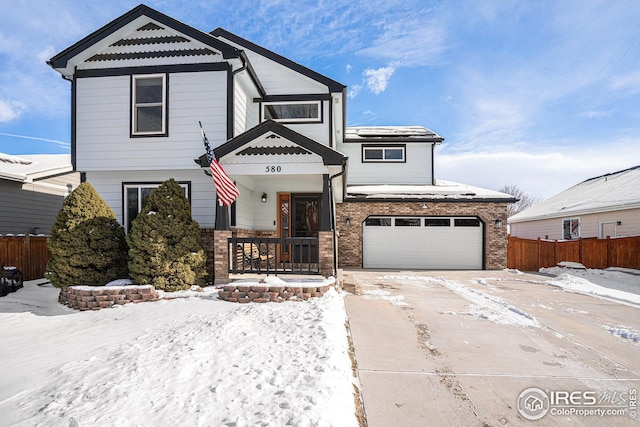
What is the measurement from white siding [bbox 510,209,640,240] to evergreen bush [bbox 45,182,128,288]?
1833 cm

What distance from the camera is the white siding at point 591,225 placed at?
12.5 meters

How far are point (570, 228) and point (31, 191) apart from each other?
25004 millimetres

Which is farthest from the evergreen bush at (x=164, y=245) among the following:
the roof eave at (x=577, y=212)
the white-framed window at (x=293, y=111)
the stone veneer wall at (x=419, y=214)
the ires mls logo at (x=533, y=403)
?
the roof eave at (x=577, y=212)

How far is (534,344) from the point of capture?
173 inches

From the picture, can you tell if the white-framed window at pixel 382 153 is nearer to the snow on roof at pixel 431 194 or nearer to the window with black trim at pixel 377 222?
the snow on roof at pixel 431 194

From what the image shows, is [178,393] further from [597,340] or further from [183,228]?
[597,340]

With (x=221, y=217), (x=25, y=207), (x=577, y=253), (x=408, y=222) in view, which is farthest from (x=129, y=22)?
(x=577, y=253)

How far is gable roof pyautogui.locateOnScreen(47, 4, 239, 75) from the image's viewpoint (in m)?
8.03

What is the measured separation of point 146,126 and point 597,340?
1074 centimetres

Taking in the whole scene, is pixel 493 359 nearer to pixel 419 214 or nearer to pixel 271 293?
pixel 271 293

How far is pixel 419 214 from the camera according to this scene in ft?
40.0

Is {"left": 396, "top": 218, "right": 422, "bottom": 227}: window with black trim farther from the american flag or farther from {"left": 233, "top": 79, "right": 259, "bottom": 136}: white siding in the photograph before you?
the american flag

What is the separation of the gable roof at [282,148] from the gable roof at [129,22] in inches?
101

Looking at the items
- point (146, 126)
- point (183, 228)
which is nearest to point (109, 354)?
point (183, 228)
